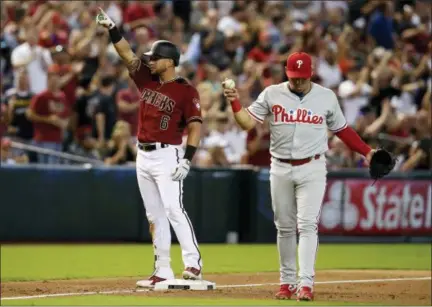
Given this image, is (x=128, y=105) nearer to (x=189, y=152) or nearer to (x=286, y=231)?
(x=189, y=152)

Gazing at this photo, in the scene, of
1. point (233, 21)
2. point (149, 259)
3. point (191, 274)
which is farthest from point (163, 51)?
point (233, 21)

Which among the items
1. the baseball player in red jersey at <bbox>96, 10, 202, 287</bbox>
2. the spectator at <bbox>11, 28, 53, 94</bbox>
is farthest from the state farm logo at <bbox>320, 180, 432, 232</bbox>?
the baseball player in red jersey at <bbox>96, 10, 202, 287</bbox>

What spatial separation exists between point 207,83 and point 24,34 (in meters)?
3.20

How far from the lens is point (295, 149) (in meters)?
10.3

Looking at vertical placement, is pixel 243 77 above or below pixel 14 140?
above

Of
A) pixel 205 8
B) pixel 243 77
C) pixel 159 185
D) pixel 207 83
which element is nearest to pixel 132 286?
pixel 159 185

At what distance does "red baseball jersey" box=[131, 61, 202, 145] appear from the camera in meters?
10.9

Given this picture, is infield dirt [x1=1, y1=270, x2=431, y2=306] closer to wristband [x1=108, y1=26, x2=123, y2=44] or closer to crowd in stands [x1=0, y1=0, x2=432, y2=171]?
wristband [x1=108, y1=26, x2=123, y2=44]

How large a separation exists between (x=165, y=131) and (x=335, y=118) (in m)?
1.60

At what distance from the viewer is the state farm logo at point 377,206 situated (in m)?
18.2

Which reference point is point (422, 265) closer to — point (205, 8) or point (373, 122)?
point (373, 122)

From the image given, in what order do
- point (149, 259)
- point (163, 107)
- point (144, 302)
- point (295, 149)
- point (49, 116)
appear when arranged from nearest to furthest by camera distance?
point (144, 302) < point (295, 149) < point (163, 107) < point (149, 259) < point (49, 116)

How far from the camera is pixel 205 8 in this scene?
23.2 m

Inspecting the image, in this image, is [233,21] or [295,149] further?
[233,21]
